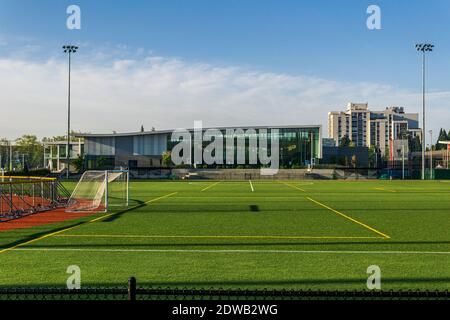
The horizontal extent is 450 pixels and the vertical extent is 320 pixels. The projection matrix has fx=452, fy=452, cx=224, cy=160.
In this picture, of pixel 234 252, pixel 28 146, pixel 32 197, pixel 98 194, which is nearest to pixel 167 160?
pixel 28 146

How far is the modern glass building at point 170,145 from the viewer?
9369cm

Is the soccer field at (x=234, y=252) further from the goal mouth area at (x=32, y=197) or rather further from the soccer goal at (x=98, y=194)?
the goal mouth area at (x=32, y=197)

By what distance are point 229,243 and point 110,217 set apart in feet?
27.0

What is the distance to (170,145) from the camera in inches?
3834

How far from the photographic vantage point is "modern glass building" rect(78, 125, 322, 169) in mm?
93688

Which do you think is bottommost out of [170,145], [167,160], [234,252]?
[234,252]

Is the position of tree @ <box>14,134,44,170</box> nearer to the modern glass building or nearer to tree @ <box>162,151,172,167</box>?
the modern glass building

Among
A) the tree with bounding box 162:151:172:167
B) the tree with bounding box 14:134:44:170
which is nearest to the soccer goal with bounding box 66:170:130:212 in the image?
the tree with bounding box 162:151:172:167

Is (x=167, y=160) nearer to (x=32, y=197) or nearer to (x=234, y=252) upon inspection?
(x=32, y=197)

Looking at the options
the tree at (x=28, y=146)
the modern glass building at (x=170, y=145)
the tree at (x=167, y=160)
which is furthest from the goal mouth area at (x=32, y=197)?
the tree at (x=28, y=146)

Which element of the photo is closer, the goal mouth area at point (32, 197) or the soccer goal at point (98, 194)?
the goal mouth area at point (32, 197)

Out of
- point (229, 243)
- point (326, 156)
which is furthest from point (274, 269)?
point (326, 156)
